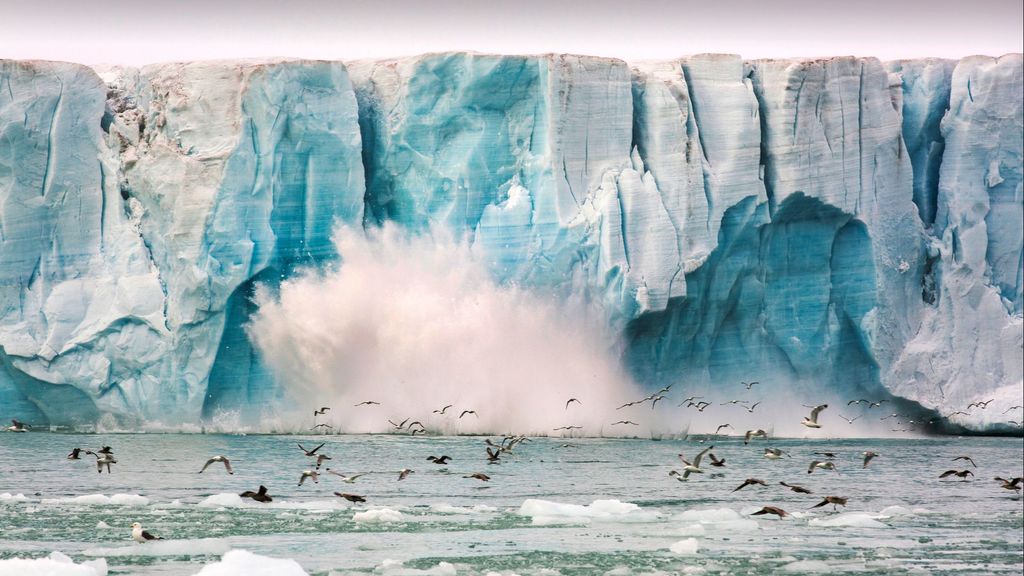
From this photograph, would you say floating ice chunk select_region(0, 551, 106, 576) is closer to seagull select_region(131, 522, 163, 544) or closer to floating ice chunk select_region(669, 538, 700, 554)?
seagull select_region(131, 522, 163, 544)

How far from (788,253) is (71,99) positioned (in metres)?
14.0

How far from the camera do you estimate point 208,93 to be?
29.8 metres

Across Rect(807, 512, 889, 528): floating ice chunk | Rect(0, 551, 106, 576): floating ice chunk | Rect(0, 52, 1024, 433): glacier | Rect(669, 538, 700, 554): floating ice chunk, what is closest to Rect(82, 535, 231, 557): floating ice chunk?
Rect(0, 551, 106, 576): floating ice chunk

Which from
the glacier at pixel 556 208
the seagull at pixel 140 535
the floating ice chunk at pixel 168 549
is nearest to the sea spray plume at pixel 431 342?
the glacier at pixel 556 208

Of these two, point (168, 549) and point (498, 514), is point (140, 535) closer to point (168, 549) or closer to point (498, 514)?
point (168, 549)

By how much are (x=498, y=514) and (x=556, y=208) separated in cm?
1123

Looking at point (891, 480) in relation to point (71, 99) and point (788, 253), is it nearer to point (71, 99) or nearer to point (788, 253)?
point (788, 253)

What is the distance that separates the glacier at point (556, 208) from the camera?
29.2 m

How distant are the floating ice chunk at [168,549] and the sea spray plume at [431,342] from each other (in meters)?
12.4

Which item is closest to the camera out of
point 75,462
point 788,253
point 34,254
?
point 75,462

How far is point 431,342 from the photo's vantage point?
98.3ft

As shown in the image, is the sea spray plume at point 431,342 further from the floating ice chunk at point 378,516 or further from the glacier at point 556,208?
the floating ice chunk at point 378,516

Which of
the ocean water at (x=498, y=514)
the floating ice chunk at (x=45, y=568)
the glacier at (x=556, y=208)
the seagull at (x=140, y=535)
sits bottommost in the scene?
the ocean water at (x=498, y=514)

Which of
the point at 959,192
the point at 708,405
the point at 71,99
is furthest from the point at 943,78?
the point at 71,99
